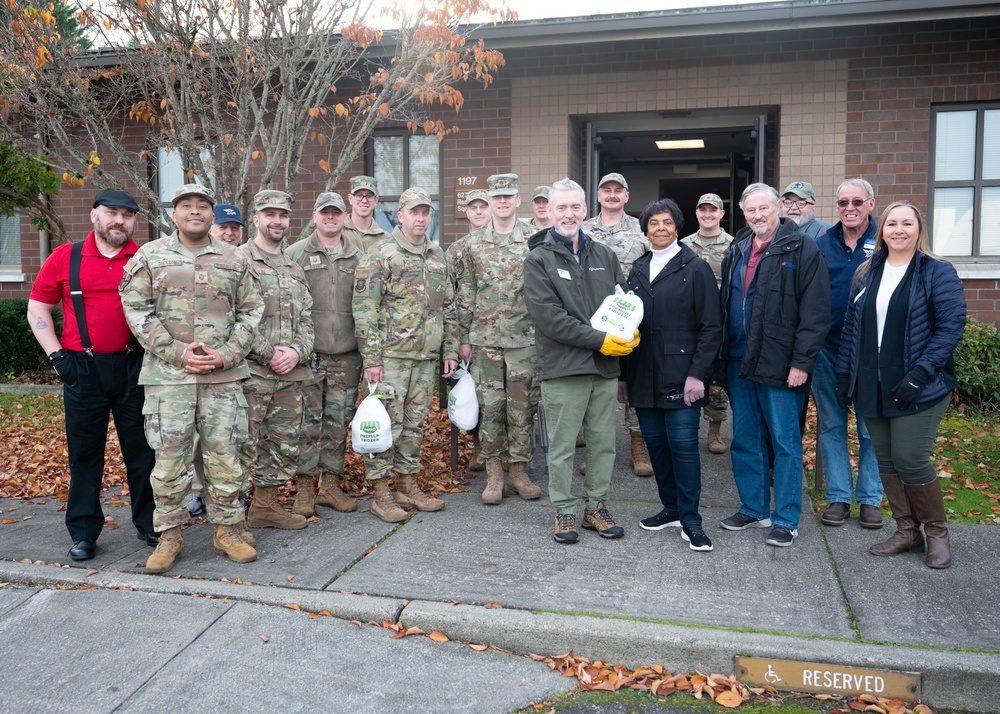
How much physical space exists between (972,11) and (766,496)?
6.34 meters

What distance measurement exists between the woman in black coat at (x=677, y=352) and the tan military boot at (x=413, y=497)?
5.30 feet

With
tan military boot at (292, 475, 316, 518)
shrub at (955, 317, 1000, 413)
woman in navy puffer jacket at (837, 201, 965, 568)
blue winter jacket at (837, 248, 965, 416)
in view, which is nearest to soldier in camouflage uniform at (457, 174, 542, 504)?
tan military boot at (292, 475, 316, 518)

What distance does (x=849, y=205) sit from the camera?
5.20 m

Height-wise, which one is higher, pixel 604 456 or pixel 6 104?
pixel 6 104

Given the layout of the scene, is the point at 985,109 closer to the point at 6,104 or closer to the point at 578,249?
the point at 578,249

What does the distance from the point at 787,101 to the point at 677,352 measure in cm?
608

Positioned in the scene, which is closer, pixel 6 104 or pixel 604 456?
pixel 604 456

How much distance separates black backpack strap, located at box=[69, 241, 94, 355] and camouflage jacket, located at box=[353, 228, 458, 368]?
165cm

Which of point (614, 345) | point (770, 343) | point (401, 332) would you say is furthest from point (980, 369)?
point (401, 332)

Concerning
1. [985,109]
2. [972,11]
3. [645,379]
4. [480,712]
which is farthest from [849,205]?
[985,109]

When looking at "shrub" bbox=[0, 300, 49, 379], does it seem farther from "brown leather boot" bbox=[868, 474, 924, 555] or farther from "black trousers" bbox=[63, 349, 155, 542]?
"brown leather boot" bbox=[868, 474, 924, 555]

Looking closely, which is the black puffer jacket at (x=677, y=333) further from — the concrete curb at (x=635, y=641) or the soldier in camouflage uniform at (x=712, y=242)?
the soldier in camouflage uniform at (x=712, y=242)

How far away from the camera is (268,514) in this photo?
5.41m

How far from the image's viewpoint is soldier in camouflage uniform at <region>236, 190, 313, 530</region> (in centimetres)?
522
